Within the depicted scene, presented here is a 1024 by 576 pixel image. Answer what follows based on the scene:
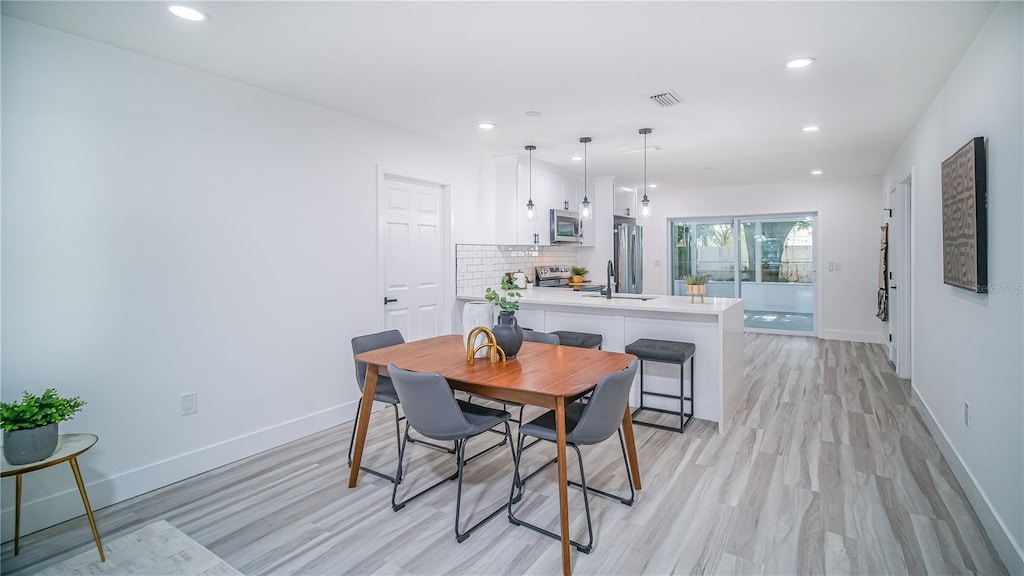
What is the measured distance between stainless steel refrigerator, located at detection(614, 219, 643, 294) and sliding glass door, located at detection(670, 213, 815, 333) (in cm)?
104

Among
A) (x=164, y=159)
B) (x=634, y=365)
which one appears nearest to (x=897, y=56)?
(x=634, y=365)

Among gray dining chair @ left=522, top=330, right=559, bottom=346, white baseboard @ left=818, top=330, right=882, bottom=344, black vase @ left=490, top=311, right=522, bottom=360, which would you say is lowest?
white baseboard @ left=818, top=330, right=882, bottom=344

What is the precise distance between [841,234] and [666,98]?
5.34m

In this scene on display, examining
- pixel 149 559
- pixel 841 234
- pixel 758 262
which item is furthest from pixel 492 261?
pixel 841 234

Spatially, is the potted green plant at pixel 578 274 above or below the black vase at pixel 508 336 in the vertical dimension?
above

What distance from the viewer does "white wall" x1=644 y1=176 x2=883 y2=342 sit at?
7133 millimetres

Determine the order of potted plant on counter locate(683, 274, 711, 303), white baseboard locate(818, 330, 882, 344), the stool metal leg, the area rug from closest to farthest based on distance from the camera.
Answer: the area rug
the stool metal leg
potted plant on counter locate(683, 274, 711, 303)
white baseboard locate(818, 330, 882, 344)

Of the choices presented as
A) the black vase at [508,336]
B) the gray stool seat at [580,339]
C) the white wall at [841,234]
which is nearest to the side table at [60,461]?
the black vase at [508,336]

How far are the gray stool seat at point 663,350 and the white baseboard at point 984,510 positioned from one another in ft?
5.11

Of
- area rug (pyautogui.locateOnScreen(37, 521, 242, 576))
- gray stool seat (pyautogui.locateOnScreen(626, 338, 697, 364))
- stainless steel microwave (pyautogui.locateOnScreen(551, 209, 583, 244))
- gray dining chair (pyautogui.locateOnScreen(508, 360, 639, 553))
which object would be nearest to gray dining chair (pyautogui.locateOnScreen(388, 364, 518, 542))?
gray dining chair (pyautogui.locateOnScreen(508, 360, 639, 553))

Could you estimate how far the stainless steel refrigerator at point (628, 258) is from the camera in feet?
23.9

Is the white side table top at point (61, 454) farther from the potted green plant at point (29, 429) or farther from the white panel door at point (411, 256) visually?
the white panel door at point (411, 256)

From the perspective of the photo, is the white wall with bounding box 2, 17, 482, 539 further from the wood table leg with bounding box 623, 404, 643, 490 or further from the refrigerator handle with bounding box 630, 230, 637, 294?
the refrigerator handle with bounding box 630, 230, 637, 294

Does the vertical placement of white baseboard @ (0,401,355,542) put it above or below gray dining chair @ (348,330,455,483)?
below
